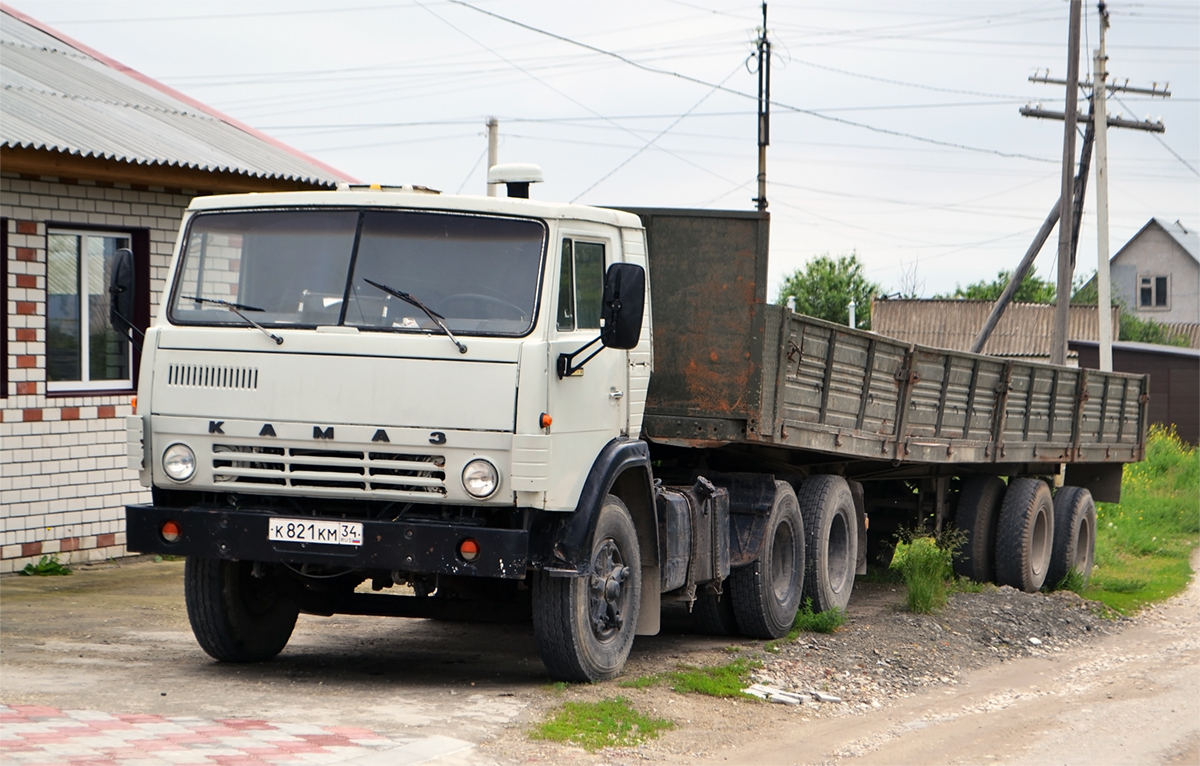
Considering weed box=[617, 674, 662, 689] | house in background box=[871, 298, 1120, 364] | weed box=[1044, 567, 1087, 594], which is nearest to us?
weed box=[617, 674, 662, 689]

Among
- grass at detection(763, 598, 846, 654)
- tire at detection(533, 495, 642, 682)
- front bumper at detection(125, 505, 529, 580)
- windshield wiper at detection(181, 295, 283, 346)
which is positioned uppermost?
windshield wiper at detection(181, 295, 283, 346)

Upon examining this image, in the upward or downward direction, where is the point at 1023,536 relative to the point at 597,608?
downward

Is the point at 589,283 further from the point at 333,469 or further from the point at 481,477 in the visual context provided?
the point at 333,469

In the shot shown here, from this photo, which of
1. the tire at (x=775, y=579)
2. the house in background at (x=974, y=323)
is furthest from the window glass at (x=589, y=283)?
the house in background at (x=974, y=323)

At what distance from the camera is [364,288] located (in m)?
7.03

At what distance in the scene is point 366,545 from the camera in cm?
684

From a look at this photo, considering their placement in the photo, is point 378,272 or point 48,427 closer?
point 378,272

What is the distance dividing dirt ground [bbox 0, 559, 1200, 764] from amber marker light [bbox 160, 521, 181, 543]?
2.45 feet

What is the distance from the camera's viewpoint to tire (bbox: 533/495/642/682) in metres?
7.23

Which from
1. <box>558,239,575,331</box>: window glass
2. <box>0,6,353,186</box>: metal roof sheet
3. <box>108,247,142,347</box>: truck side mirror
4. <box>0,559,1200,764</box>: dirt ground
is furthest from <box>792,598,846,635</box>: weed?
<box>0,6,353,186</box>: metal roof sheet

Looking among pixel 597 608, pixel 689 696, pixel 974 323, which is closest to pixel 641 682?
pixel 689 696

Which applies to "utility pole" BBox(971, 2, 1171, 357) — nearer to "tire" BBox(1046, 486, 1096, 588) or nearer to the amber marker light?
"tire" BBox(1046, 486, 1096, 588)

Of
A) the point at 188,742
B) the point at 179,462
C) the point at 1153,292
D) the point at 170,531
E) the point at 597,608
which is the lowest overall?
the point at 188,742

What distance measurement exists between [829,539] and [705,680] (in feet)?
9.69
